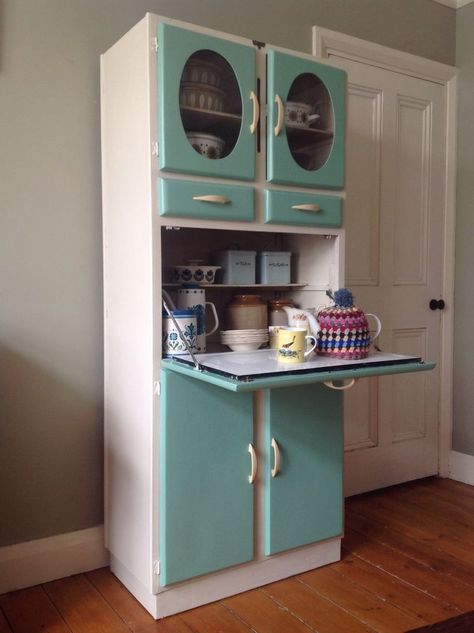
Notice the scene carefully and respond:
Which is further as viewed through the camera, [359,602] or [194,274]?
[194,274]

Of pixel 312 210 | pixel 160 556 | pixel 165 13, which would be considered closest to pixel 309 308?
pixel 312 210

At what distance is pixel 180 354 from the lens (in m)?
1.79

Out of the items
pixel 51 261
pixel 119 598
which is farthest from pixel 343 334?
pixel 119 598

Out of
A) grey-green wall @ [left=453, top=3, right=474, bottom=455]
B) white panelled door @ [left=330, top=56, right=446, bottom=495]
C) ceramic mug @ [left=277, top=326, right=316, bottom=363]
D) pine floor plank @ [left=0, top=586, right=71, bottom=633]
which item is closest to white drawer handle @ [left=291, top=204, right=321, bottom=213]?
ceramic mug @ [left=277, top=326, right=316, bottom=363]

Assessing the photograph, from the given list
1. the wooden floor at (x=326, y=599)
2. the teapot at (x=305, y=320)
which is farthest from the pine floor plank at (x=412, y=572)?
the teapot at (x=305, y=320)

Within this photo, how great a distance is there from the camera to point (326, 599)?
6.26ft

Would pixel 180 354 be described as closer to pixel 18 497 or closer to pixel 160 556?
pixel 160 556

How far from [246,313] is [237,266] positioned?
0.16 meters

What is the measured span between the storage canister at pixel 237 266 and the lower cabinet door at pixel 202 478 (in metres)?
A: 0.43

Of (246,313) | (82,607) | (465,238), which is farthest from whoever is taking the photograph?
(465,238)

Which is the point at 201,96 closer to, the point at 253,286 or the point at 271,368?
the point at 253,286

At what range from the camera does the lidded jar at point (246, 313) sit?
2.08 metres

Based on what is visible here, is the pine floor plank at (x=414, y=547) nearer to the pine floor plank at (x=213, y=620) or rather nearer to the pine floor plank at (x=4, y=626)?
the pine floor plank at (x=213, y=620)

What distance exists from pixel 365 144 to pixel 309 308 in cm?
96
